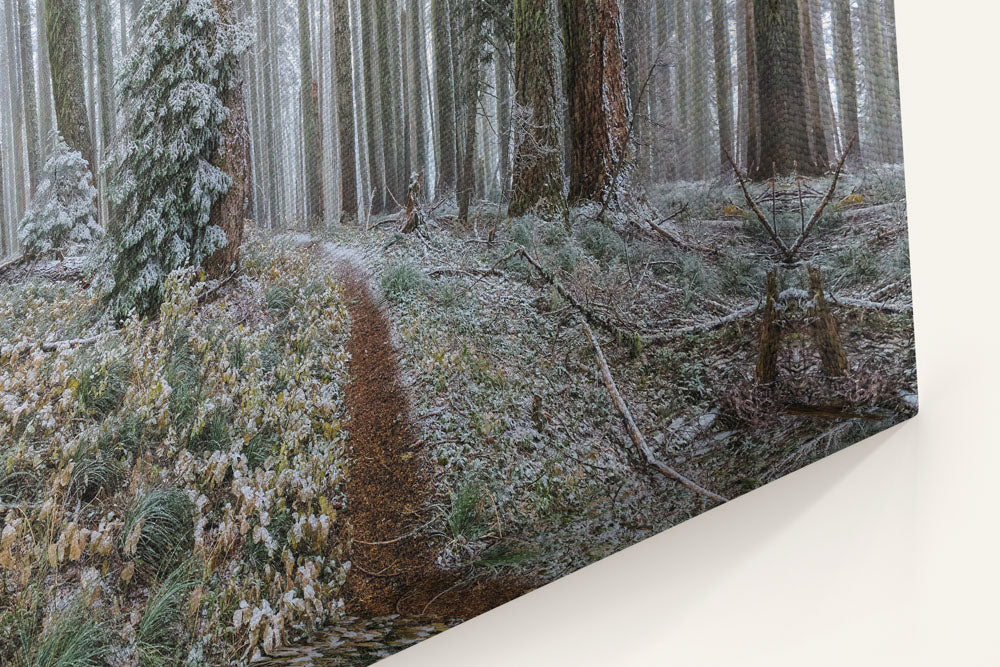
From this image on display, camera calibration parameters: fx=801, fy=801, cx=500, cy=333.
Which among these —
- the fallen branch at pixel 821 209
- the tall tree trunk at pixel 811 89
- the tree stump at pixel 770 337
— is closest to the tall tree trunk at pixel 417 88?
the tree stump at pixel 770 337

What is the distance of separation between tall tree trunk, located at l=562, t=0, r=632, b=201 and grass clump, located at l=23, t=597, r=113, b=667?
202 cm

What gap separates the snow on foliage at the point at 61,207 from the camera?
71.8 inches

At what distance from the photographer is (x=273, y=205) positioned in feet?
7.20

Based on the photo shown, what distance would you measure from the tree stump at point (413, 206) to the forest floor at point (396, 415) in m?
0.05

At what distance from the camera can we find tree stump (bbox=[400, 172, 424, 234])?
2494 millimetres

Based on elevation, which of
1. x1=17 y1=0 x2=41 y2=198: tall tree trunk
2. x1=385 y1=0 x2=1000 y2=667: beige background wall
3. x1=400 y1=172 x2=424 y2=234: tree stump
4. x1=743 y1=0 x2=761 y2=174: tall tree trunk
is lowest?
x1=385 y1=0 x2=1000 y2=667: beige background wall

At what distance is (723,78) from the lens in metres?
3.50

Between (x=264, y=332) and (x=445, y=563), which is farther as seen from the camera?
(x=445, y=563)

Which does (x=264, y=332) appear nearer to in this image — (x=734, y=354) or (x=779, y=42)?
(x=734, y=354)

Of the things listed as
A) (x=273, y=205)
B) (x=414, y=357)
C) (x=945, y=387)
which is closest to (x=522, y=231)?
(x=414, y=357)

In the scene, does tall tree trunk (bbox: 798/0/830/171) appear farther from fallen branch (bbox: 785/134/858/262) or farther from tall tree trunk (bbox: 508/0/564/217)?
tall tree trunk (bbox: 508/0/564/217)

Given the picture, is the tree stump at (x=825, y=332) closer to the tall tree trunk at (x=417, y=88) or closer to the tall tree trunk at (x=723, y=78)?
the tall tree trunk at (x=723, y=78)

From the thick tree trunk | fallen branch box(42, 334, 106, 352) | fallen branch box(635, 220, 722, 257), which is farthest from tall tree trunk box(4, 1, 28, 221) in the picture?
fallen branch box(635, 220, 722, 257)

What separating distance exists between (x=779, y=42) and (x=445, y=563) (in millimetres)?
2851
